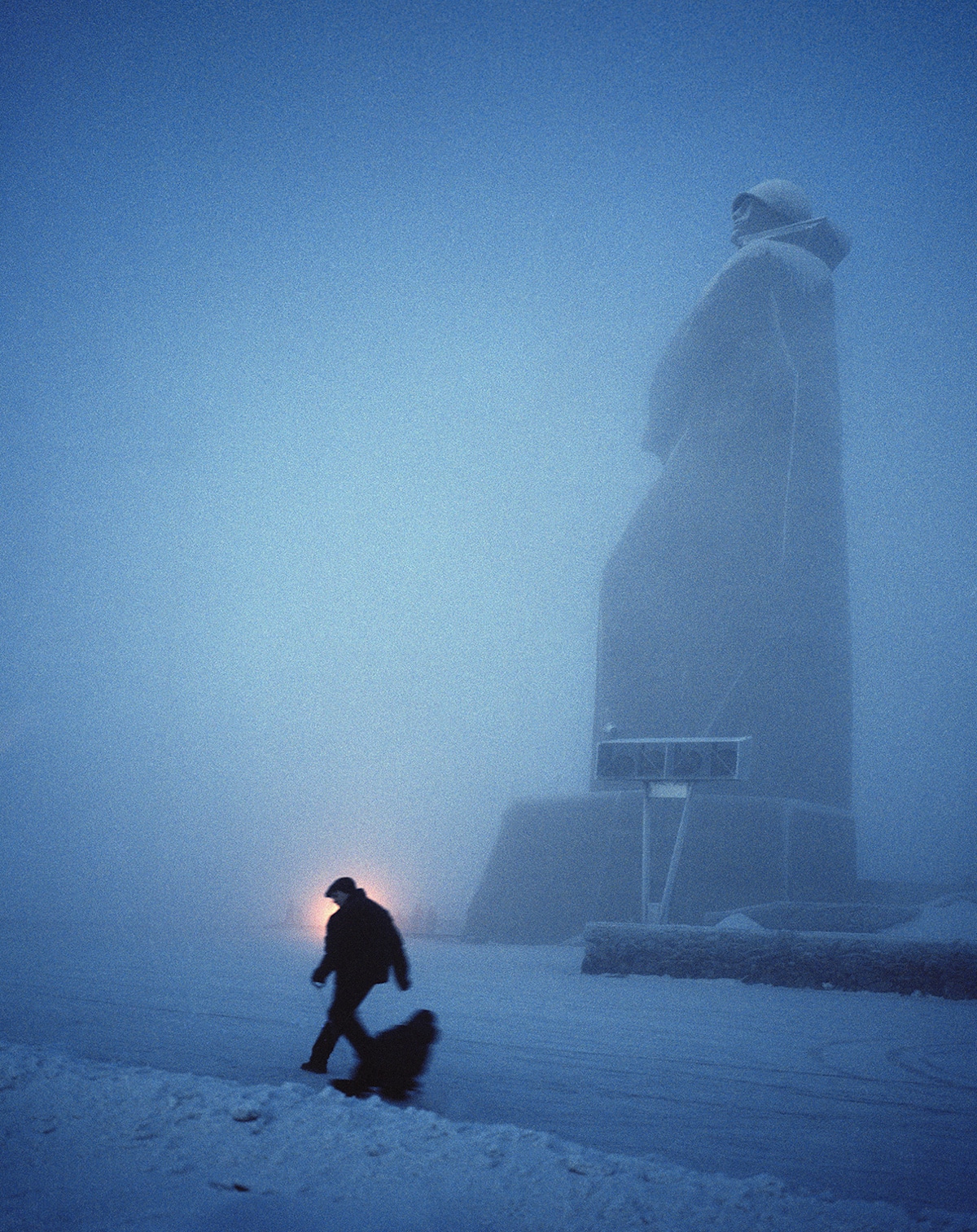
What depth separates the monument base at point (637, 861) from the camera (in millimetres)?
18953

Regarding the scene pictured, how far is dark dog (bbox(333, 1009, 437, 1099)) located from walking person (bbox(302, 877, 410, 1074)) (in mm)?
245

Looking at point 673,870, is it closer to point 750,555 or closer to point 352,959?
point 352,959

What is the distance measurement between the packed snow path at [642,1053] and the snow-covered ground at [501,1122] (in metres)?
0.03

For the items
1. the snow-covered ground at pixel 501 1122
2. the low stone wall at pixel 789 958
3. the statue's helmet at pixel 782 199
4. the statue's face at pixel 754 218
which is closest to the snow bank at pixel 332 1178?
the snow-covered ground at pixel 501 1122

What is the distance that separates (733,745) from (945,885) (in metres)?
13.5

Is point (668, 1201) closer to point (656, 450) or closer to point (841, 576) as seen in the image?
point (841, 576)

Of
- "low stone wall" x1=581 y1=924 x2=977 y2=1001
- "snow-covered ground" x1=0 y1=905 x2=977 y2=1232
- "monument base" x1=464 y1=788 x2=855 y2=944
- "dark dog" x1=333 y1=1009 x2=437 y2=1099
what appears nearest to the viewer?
"snow-covered ground" x1=0 y1=905 x2=977 y2=1232

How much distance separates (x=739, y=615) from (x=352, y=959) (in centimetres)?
1861

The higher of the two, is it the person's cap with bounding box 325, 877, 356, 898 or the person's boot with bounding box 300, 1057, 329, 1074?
the person's cap with bounding box 325, 877, 356, 898

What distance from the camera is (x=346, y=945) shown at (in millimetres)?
5199

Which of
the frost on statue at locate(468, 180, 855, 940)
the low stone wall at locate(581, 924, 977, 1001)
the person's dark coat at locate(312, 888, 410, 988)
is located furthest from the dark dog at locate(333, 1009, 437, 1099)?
the frost on statue at locate(468, 180, 855, 940)

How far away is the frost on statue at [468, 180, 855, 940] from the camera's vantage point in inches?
774

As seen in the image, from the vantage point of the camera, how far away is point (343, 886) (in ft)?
17.5

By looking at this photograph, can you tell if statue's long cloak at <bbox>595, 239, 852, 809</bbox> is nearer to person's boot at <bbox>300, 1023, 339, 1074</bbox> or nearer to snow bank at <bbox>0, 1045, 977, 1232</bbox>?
person's boot at <bbox>300, 1023, 339, 1074</bbox>
